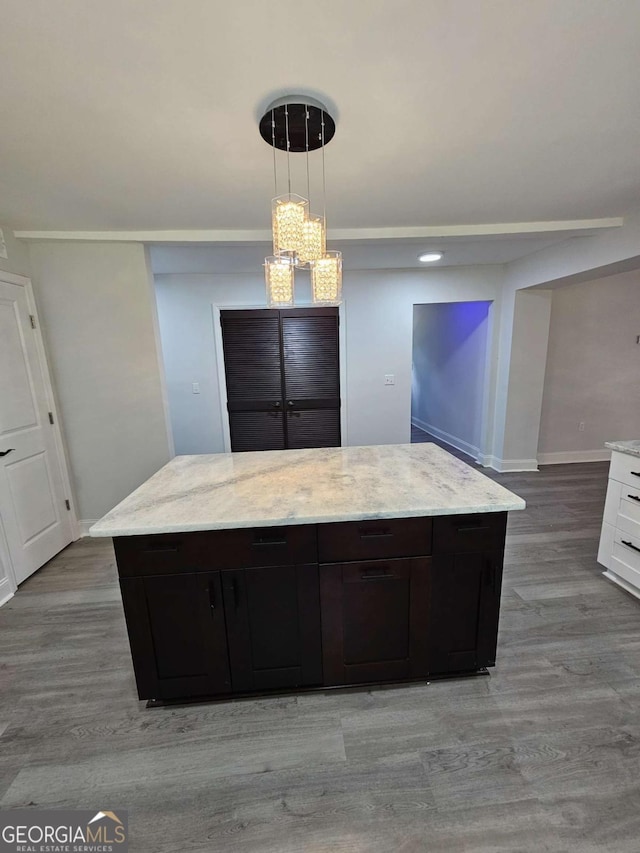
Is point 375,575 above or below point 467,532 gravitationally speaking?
below

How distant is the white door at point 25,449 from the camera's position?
2.32 metres

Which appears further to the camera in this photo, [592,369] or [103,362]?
[592,369]

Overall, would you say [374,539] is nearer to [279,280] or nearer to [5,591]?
[279,280]

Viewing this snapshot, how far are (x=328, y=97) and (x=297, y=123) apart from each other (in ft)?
0.52

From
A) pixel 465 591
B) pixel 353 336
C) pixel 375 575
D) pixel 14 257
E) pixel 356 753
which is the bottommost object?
pixel 356 753

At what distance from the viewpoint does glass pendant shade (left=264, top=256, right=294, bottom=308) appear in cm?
169

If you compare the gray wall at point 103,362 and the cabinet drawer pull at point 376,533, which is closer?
the cabinet drawer pull at point 376,533

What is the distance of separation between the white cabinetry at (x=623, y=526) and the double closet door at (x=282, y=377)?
8.54 feet

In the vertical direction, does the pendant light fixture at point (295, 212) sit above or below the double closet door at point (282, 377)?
above

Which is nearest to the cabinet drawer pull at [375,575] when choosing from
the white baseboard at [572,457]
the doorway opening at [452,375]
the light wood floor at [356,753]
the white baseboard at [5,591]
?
the light wood floor at [356,753]

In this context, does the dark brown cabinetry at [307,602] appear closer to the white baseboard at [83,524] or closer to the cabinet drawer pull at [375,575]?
the cabinet drawer pull at [375,575]

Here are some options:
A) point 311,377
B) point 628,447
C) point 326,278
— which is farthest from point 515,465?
point 326,278

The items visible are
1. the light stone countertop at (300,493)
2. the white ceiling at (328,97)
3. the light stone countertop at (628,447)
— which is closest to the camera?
the white ceiling at (328,97)

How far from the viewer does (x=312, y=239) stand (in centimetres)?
150
